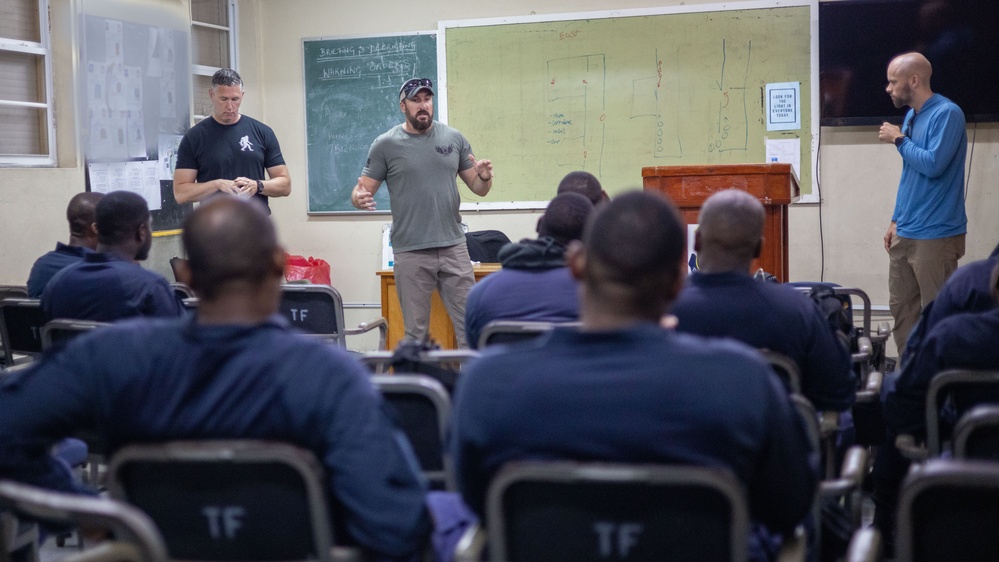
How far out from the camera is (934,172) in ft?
17.6

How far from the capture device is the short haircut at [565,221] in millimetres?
3242

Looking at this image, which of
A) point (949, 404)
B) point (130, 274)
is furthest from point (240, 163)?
point (949, 404)

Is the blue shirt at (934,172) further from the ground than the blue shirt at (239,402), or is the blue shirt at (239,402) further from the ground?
the blue shirt at (934,172)

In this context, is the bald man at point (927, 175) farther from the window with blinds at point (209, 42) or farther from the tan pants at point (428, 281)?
the window with blinds at point (209, 42)

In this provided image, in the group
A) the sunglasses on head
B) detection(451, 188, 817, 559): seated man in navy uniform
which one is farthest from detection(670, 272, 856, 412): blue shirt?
the sunglasses on head

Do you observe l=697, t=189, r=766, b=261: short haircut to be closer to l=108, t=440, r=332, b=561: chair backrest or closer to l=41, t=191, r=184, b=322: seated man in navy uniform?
l=108, t=440, r=332, b=561: chair backrest

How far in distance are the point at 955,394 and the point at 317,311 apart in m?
2.48

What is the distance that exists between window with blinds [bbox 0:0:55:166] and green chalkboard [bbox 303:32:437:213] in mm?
2209

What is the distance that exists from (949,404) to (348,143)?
5.86m

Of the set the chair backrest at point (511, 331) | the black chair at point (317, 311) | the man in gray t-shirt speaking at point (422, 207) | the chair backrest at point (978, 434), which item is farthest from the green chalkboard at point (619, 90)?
the chair backrest at point (978, 434)

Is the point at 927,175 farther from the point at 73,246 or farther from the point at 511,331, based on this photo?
the point at 73,246

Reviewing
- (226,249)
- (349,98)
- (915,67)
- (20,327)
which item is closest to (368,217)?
(349,98)

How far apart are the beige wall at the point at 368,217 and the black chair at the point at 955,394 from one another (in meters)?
4.65

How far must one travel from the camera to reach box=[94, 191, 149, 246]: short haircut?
3.34 meters
